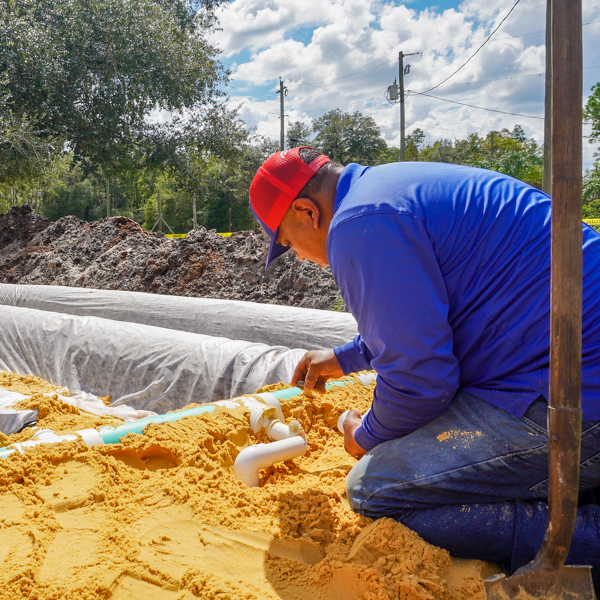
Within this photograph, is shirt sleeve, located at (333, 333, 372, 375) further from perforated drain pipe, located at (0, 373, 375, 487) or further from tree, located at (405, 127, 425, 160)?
→ tree, located at (405, 127, 425, 160)

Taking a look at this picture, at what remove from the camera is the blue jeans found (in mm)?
1388

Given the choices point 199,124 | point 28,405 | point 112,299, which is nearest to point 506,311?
point 28,405

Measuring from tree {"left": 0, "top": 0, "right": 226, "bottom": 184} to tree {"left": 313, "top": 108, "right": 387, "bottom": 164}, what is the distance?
1802 cm

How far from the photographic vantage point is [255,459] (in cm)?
192

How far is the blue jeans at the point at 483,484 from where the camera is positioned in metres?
1.39

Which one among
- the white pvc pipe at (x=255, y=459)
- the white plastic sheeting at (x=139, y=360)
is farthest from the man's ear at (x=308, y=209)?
the white plastic sheeting at (x=139, y=360)

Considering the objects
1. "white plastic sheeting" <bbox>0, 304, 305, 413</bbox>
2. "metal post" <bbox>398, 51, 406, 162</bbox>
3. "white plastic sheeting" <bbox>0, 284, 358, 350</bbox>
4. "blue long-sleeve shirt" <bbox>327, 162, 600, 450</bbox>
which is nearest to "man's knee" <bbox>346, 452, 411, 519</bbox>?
"blue long-sleeve shirt" <bbox>327, 162, 600, 450</bbox>

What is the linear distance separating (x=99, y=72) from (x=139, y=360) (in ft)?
33.6

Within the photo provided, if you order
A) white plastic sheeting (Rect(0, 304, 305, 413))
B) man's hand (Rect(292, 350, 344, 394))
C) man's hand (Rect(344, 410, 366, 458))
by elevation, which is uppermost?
man's hand (Rect(292, 350, 344, 394))

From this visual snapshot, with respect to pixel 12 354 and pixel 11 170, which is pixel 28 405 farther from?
pixel 11 170

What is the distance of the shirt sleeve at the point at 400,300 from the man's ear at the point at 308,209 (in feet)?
0.75

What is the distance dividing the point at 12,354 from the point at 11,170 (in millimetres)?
7530

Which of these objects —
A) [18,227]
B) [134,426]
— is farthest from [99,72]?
[134,426]

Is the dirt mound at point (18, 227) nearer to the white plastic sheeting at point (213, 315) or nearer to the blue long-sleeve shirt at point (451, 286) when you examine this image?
the white plastic sheeting at point (213, 315)
